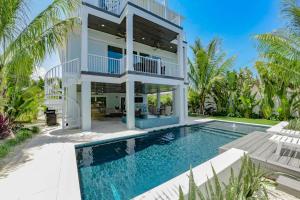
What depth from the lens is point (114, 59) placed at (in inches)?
440

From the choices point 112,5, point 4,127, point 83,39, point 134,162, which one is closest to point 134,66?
point 83,39

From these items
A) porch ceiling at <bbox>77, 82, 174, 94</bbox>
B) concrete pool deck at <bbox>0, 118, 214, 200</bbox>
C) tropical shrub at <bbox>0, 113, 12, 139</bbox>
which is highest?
porch ceiling at <bbox>77, 82, 174, 94</bbox>

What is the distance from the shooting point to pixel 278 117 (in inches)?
554

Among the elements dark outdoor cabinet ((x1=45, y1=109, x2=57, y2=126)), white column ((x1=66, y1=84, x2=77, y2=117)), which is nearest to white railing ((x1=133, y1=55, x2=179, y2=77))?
white column ((x1=66, y1=84, x2=77, y2=117))

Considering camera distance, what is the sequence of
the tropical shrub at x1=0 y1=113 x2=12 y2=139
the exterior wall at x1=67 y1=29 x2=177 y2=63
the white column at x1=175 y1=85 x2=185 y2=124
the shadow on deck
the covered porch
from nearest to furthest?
the shadow on deck
the tropical shrub at x1=0 y1=113 x2=12 y2=139
the covered porch
the exterior wall at x1=67 y1=29 x2=177 y2=63
the white column at x1=175 y1=85 x2=185 y2=124

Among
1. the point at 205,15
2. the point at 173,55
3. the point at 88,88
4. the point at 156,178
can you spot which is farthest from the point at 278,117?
the point at 88,88

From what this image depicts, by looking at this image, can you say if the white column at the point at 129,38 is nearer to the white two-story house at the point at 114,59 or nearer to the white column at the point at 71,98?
the white two-story house at the point at 114,59

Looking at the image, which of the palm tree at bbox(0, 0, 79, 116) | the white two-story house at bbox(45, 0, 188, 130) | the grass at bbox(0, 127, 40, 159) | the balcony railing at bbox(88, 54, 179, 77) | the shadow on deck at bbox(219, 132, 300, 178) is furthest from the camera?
the balcony railing at bbox(88, 54, 179, 77)

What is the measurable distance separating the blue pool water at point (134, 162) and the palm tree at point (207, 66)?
372 inches

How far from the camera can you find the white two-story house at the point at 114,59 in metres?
9.98

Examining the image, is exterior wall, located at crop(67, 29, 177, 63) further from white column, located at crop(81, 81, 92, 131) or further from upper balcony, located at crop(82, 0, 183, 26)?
white column, located at crop(81, 81, 92, 131)

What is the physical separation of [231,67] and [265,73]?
4.55 m

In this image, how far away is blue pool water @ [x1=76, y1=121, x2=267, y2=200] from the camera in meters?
4.10

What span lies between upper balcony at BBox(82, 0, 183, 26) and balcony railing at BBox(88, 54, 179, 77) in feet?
11.1
